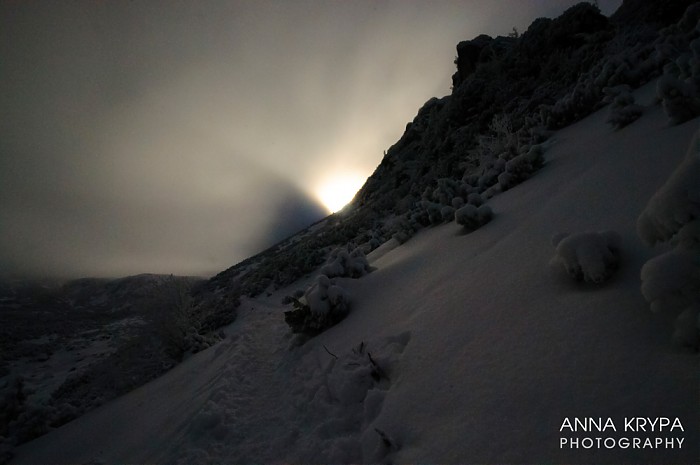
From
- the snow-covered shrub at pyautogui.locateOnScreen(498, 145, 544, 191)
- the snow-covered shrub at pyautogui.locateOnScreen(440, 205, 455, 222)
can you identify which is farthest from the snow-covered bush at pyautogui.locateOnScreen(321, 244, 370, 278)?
the snow-covered shrub at pyautogui.locateOnScreen(498, 145, 544, 191)

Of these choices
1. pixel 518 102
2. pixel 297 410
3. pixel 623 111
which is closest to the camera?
pixel 297 410

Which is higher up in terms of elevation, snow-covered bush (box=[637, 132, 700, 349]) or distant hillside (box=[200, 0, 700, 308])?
distant hillside (box=[200, 0, 700, 308])

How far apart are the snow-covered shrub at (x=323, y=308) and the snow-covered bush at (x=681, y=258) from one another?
3.74 meters

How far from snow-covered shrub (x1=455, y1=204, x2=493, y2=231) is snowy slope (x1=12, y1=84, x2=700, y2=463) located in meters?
0.19

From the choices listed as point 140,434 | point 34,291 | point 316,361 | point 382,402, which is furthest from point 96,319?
point 382,402

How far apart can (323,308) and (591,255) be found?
3.49 m

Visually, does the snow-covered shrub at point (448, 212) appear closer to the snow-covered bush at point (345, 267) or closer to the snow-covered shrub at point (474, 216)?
the snow-covered shrub at point (474, 216)

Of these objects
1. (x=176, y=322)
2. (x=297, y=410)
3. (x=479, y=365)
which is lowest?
(x=297, y=410)

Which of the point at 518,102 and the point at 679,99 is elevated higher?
the point at 518,102

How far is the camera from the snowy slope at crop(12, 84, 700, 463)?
124cm

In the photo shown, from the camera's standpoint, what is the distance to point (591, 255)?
1.79 metres

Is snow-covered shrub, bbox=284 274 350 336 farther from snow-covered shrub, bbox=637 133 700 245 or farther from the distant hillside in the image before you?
snow-covered shrub, bbox=637 133 700 245

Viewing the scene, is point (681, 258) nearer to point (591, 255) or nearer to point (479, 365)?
point (591, 255)

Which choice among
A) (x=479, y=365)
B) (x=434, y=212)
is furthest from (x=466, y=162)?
(x=479, y=365)
